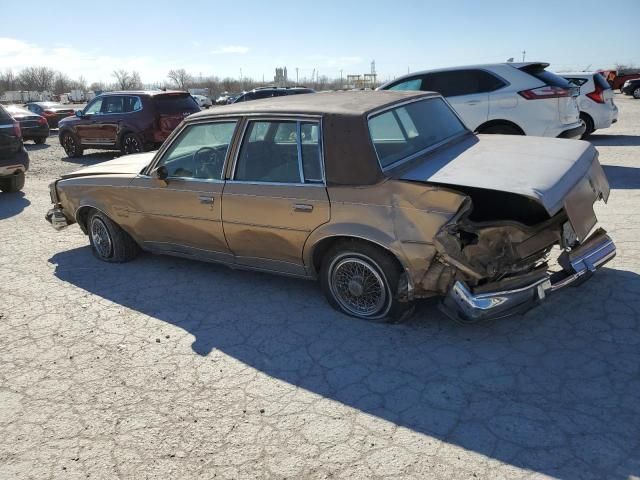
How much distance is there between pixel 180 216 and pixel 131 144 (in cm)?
890

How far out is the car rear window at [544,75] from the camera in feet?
27.7

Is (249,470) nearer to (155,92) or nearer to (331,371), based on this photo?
(331,371)

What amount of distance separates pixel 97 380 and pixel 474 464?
2.51 meters

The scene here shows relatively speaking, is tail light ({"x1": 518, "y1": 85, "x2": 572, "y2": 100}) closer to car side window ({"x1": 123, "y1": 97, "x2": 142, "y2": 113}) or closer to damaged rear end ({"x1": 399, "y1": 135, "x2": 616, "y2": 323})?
damaged rear end ({"x1": 399, "y1": 135, "x2": 616, "y2": 323})

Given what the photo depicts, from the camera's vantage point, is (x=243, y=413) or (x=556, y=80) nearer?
(x=243, y=413)

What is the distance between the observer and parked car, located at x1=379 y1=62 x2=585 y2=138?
8.30 metres

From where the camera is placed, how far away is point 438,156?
4.09m

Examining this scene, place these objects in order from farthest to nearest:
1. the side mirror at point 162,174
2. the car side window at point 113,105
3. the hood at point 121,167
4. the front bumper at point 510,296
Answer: the car side window at point 113,105, the hood at point 121,167, the side mirror at point 162,174, the front bumper at point 510,296

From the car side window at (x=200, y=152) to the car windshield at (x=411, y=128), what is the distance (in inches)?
52.2

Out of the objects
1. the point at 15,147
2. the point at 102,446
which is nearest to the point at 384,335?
the point at 102,446

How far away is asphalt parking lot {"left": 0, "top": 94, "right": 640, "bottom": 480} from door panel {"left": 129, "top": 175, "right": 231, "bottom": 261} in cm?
43

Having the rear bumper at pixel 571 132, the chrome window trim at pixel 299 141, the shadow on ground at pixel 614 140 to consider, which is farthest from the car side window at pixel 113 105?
the shadow on ground at pixel 614 140

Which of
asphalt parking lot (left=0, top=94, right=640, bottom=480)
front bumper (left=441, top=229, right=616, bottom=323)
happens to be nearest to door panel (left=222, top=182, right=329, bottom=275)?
asphalt parking lot (left=0, top=94, right=640, bottom=480)

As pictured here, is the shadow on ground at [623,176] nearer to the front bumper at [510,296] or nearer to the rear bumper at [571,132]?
the rear bumper at [571,132]
